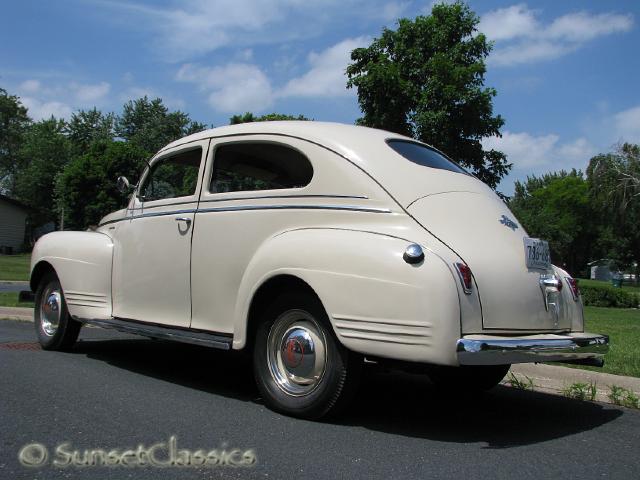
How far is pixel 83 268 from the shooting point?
618cm

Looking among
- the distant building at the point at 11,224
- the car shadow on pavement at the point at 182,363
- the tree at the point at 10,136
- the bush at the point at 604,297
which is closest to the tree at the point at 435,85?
the bush at the point at 604,297

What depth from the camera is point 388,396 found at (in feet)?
16.7

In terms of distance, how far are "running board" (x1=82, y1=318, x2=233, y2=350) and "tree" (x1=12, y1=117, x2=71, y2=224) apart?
6202 centimetres

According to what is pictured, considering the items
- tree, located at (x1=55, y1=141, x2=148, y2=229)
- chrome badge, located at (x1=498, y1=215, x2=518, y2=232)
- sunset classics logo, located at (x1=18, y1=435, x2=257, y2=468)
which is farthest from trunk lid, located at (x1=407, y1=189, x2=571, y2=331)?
tree, located at (x1=55, y1=141, x2=148, y2=229)

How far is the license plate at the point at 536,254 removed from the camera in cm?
414

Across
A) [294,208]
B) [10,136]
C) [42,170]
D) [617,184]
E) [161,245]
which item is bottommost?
[161,245]

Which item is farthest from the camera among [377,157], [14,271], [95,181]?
[95,181]

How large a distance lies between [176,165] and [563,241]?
6676 centimetres

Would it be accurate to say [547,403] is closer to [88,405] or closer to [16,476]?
[88,405]

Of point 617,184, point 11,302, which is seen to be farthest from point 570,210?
point 11,302

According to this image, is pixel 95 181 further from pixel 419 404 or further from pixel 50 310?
pixel 419 404

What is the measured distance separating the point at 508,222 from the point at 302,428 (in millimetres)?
1938

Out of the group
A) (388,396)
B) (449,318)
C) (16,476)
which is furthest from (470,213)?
(16,476)

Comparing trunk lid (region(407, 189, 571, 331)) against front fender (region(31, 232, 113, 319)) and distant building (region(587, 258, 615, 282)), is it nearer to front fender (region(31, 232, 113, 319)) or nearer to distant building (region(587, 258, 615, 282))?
front fender (region(31, 232, 113, 319))
